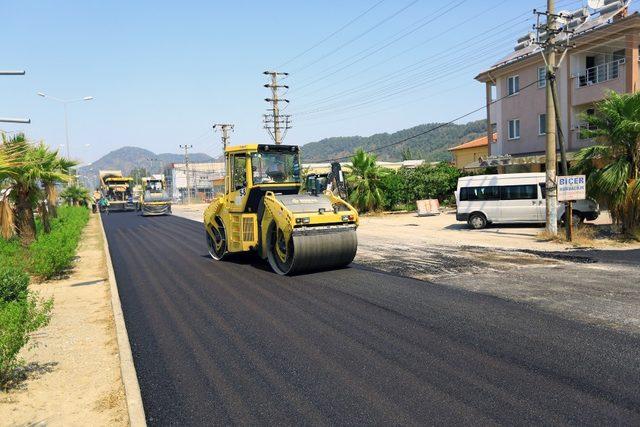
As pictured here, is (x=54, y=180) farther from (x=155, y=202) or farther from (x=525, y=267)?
(x=155, y=202)

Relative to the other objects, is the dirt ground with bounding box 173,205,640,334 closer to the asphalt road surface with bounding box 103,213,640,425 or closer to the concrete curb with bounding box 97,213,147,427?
the asphalt road surface with bounding box 103,213,640,425

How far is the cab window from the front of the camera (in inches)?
521

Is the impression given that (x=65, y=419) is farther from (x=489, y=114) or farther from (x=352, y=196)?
(x=489, y=114)

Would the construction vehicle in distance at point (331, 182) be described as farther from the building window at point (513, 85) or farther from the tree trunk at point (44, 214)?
the building window at point (513, 85)

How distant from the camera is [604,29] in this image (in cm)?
2591

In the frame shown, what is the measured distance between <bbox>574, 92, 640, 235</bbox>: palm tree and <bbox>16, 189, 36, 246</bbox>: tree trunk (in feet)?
57.0

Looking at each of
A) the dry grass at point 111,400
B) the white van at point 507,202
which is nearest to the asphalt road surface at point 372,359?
the dry grass at point 111,400

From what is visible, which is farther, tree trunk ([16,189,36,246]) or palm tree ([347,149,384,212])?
palm tree ([347,149,384,212])

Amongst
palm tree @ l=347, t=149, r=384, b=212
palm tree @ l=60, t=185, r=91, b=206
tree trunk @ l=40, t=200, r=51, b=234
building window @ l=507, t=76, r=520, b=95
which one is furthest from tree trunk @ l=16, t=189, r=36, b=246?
palm tree @ l=60, t=185, r=91, b=206

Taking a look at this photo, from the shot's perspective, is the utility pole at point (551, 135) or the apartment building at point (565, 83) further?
the apartment building at point (565, 83)

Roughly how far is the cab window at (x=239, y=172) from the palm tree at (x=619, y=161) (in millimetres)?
10770

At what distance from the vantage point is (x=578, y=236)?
55.2 ft

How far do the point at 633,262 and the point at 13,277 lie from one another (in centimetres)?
1306

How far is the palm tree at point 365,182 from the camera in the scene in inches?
1273
